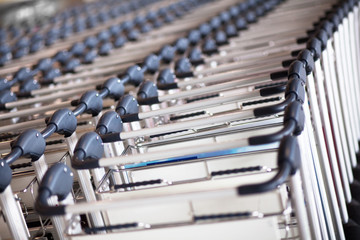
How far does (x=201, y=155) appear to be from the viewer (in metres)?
2.17

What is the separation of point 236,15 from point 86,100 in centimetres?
418

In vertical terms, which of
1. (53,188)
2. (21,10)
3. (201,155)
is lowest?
(201,155)

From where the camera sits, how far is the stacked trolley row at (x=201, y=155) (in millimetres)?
1717

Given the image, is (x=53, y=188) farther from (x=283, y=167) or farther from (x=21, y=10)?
(x=21, y=10)

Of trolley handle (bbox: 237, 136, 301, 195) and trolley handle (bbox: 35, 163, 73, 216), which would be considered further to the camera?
trolley handle (bbox: 35, 163, 73, 216)

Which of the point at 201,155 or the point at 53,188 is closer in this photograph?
the point at 53,188

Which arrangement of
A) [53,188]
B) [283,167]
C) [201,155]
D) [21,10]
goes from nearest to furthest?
1. [283,167]
2. [53,188]
3. [201,155]
4. [21,10]

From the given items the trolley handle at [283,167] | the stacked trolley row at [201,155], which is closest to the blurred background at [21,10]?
the stacked trolley row at [201,155]

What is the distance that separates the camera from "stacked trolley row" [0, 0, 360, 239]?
1717 mm

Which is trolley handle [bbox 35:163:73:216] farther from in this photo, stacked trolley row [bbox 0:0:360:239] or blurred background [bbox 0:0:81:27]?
blurred background [bbox 0:0:81:27]

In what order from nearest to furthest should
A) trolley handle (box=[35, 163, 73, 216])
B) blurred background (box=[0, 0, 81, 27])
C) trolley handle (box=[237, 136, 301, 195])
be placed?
trolley handle (box=[237, 136, 301, 195]), trolley handle (box=[35, 163, 73, 216]), blurred background (box=[0, 0, 81, 27])

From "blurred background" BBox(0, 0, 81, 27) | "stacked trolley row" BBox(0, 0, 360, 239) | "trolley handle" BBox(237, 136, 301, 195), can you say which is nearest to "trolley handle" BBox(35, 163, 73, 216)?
"stacked trolley row" BBox(0, 0, 360, 239)

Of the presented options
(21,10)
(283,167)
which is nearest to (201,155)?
(283,167)

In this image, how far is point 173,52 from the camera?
4.45 m
